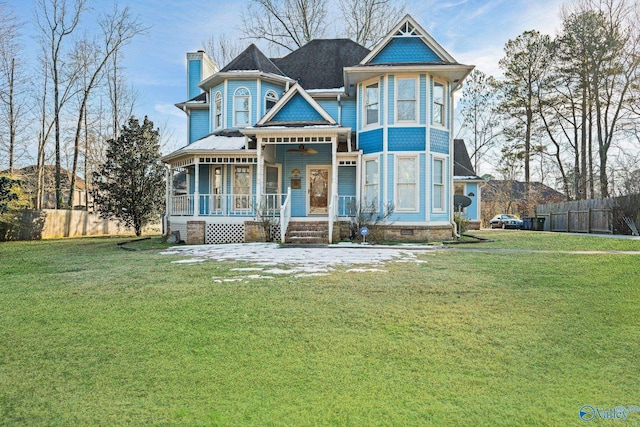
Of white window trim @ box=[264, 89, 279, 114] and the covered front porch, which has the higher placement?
white window trim @ box=[264, 89, 279, 114]

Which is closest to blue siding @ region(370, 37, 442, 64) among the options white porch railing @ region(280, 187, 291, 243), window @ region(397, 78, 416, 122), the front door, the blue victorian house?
the blue victorian house

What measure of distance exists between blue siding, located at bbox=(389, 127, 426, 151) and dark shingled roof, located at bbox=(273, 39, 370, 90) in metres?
4.30

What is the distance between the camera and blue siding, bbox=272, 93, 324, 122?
15.4 metres

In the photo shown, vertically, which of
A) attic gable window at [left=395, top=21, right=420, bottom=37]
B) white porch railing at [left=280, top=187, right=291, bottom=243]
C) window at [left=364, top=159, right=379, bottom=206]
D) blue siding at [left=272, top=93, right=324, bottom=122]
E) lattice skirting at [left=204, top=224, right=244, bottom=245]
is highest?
attic gable window at [left=395, top=21, right=420, bottom=37]

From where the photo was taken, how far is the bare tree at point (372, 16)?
27969 mm

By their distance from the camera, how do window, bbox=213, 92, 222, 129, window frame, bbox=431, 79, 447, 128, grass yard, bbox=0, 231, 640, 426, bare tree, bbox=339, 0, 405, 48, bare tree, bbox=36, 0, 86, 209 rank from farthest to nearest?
bare tree, bbox=339, 0, 405, 48
bare tree, bbox=36, 0, 86, 209
window, bbox=213, 92, 222, 129
window frame, bbox=431, 79, 447, 128
grass yard, bbox=0, 231, 640, 426

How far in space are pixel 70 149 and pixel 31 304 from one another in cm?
2786

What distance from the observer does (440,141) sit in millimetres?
15383

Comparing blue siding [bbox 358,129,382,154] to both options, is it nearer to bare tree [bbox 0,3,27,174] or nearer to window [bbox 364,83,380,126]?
window [bbox 364,83,380,126]

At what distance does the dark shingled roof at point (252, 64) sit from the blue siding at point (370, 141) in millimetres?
4888

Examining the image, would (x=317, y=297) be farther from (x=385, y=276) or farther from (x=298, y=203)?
(x=298, y=203)

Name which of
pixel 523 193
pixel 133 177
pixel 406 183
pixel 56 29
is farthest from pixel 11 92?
pixel 523 193

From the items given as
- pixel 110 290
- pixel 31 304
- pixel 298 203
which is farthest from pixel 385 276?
pixel 298 203

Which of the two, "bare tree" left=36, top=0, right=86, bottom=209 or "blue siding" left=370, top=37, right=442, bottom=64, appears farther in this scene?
"bare tree" left=36, top=0, right=86, bottom=209
